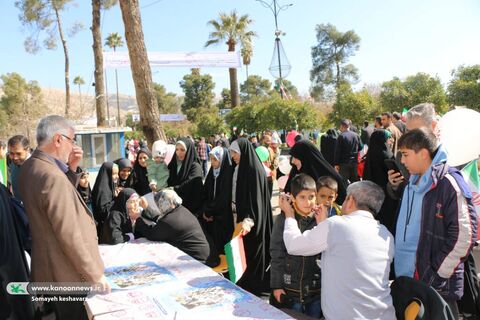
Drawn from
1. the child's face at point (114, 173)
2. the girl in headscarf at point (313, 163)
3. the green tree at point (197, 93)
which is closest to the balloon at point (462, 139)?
the girl in headscarf at point (313, 163)

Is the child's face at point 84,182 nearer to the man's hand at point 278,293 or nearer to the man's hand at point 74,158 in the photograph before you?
the man's hand at point 74,158

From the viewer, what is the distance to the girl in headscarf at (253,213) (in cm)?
371

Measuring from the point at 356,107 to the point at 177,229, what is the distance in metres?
25.5


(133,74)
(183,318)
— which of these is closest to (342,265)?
(183,318)

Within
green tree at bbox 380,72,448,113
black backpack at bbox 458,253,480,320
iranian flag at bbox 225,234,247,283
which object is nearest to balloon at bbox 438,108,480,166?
black backpack at bbox 458,253,480,320

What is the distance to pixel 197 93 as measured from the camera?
150ft

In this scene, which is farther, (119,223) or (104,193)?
(104,193)

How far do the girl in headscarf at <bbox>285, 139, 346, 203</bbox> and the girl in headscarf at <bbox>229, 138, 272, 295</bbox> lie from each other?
0.39 m

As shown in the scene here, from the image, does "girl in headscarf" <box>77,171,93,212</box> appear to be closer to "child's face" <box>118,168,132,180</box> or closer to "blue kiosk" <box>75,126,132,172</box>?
"child's face" <box>118,168,132,180</box>

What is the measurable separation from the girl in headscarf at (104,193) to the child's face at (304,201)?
245 centimetres

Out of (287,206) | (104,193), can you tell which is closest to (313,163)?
(287,206)

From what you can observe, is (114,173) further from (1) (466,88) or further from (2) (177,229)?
(1) (466,88)

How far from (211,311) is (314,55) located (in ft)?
144

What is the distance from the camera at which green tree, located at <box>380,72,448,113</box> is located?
2403cm
